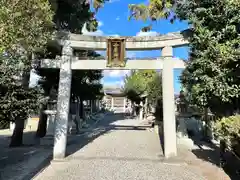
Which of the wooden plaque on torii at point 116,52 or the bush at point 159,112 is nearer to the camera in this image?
the wooden plaque on torii at point 116,52

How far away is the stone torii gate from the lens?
833cm

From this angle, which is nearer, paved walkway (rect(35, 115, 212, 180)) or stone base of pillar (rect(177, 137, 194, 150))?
paved walkway (rect(35, 115, 212, 180))

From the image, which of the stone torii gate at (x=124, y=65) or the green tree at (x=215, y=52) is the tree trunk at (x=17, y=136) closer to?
A: the stone torii gate at (x=124, y=65)

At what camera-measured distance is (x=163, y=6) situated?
10.4m

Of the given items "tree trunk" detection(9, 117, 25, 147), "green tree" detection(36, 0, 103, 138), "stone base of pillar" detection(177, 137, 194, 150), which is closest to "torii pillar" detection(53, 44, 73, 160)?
"green tree" detection(36, 0, 103, 138)

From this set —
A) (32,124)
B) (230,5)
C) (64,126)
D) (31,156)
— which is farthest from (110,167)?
(32,124)

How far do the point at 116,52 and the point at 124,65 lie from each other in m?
0.54

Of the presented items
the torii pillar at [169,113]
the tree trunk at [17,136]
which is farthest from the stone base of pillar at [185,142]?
the tree trunk at [17,136]

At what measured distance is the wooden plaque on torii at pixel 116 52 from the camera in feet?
28.1

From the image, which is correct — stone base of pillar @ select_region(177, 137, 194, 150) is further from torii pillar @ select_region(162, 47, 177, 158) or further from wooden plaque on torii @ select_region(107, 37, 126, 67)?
wooden plaque on torii @ select_region(107, 37, 126, 67)

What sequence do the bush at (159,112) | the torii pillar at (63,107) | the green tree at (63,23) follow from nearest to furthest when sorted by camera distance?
the torii pillar at (63,107) → the green tree at (63,23) → the bush at (159,112)

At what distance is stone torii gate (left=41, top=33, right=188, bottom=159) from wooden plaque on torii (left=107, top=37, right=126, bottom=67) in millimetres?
35

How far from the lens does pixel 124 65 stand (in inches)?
339

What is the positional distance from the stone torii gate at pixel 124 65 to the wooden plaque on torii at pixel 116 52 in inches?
1.4
